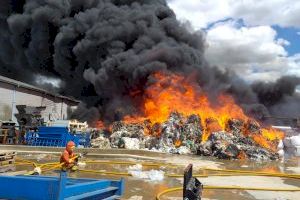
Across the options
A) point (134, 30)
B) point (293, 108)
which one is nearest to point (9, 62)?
point (134, 30)

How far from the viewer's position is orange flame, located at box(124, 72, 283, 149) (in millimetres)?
24328

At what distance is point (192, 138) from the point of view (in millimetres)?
22828

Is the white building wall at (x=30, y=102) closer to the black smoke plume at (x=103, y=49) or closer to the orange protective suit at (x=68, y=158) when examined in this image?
the black smoke plume at (x=103, y=49)

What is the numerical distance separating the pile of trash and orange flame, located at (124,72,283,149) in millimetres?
440

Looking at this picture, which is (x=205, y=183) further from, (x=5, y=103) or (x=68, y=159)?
(x=5, y=103)

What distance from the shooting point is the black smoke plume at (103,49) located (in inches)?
1190

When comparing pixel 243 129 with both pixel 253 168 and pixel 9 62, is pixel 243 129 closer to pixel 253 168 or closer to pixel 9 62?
pixel 253 168

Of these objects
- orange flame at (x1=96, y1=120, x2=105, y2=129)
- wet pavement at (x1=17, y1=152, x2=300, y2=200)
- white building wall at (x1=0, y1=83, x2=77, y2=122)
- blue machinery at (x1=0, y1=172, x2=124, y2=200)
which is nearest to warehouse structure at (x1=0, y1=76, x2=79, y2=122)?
white building wall at (x1=0, y1=83, x2=77, y2=122)

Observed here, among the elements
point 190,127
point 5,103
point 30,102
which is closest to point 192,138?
point 190,127

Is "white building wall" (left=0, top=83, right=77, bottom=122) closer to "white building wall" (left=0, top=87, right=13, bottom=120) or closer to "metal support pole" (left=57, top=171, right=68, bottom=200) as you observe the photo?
"white building wall" (left=0, top=87, right=13, bottom=120)

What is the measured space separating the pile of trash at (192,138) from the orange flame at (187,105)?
0.44 m

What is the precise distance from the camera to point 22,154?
17.3m

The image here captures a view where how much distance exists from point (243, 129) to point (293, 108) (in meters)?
Result: 13.0

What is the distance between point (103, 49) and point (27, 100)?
7.90m
